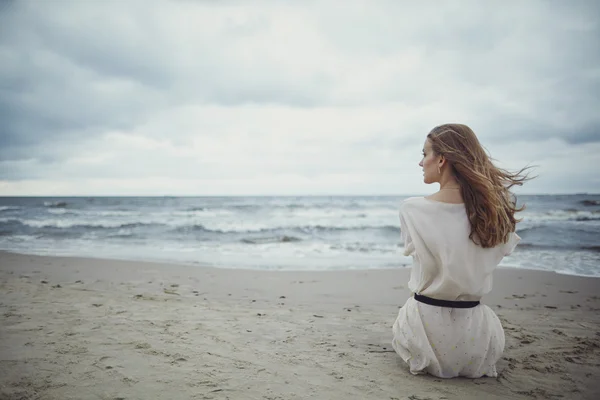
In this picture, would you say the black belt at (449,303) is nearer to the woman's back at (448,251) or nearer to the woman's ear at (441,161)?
the woman's back at (448,251)

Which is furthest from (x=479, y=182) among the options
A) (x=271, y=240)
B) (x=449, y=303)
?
(x=271, y=240)

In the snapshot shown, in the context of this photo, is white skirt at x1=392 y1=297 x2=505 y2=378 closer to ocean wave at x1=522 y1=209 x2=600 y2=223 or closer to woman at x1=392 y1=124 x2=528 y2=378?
woman at x1=392 y1=124 x2=528 y2=378

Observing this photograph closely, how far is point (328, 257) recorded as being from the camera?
10.3 metres

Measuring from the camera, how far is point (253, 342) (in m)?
3.31

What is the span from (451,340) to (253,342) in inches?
70.9

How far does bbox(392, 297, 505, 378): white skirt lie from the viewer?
7.84 feet

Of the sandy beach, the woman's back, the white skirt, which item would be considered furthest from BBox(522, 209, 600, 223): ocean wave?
the woman's back

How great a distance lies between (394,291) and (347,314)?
1.73 meters

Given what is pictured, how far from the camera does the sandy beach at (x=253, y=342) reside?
7.79 feet

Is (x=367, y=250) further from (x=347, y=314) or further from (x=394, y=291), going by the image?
(x=347, y=314)

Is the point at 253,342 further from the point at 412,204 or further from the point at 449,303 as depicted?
the point at 412,204

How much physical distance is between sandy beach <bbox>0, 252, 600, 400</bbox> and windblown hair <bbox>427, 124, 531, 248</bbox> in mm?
1121

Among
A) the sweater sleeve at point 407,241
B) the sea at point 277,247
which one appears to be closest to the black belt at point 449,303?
the sweater sleeve at point 407,241

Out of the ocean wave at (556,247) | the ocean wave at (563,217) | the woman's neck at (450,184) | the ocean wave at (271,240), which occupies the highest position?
the woman's neck at (450,184)
